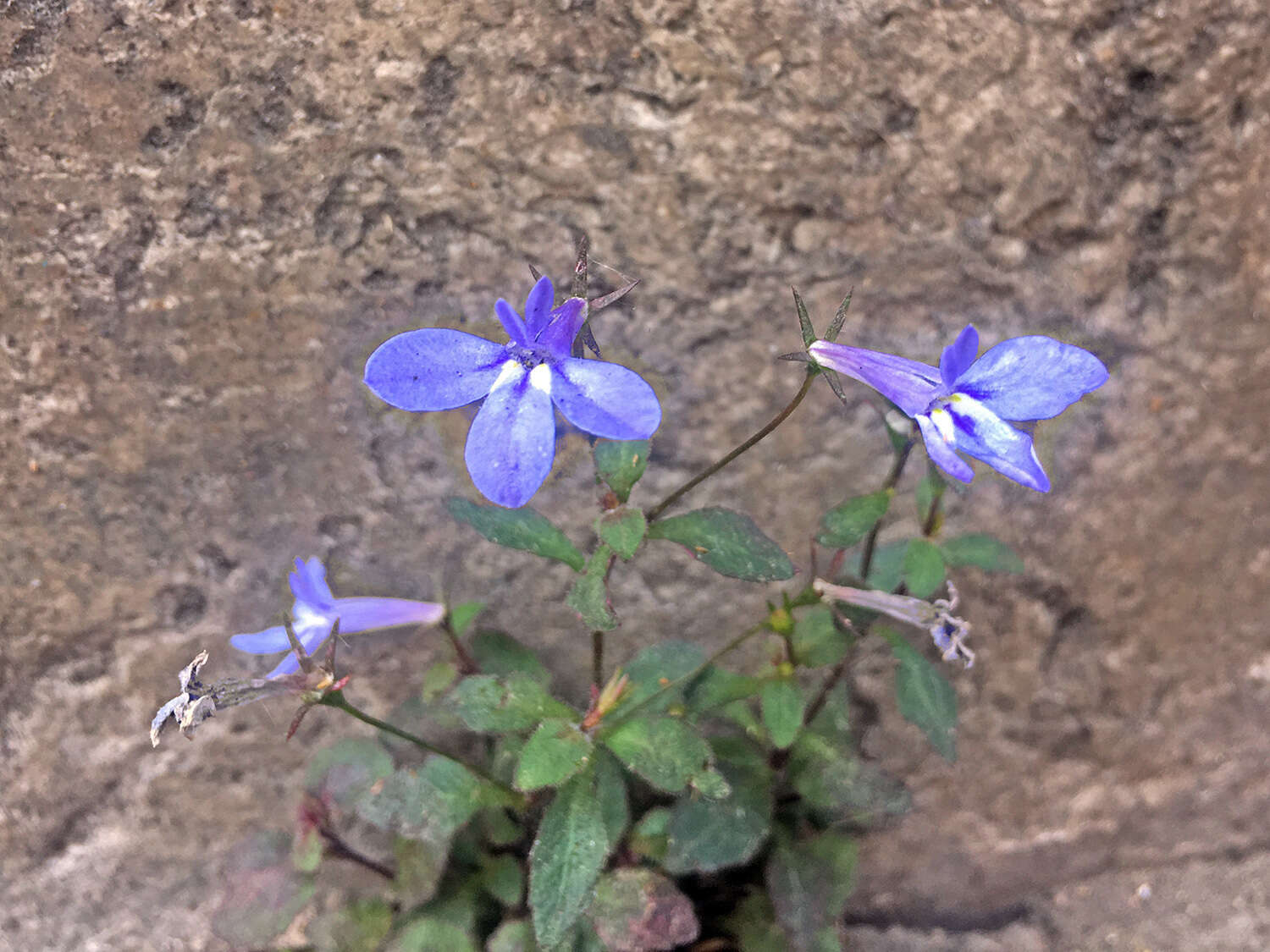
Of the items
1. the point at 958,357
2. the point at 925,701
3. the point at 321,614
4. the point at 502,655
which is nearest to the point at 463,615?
the point at 502,655

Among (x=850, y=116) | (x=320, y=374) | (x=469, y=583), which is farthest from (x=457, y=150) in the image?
(x=469, y=583)

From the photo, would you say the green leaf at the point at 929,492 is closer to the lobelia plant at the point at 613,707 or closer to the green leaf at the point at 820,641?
the lobelia plant at the point at 613,707

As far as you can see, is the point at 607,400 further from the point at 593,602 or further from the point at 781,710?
the point at 781,710

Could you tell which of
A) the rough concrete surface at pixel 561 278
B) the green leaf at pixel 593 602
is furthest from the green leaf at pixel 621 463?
the rough concrete surface at pixel 561 278

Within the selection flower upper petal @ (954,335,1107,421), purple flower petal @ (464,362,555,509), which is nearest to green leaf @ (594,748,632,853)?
purple flower petal @ (464,362,555,509)

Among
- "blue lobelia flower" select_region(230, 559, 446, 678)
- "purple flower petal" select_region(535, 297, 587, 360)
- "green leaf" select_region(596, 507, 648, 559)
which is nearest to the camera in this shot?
"purple flower petal" select_region(535, 297, 587, 360)

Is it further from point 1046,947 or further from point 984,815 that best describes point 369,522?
point 1046,947

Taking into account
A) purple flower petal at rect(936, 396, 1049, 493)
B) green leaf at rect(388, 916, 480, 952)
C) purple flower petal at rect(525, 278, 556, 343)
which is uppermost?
purple flower petal at rect(525, 278, 556, 343)

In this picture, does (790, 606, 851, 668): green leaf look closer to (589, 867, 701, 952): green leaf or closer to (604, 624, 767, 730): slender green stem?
(604, 624, 767, 730): slender green stem
